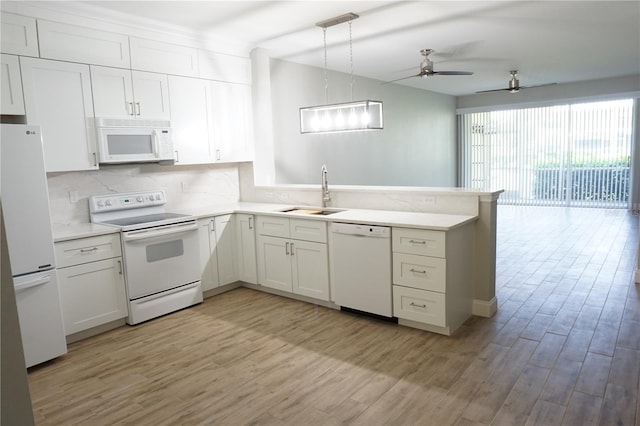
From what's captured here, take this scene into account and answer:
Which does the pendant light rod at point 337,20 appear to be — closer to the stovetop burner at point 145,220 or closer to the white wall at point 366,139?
the white wall at point 366,139

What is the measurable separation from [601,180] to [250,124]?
7.82 m

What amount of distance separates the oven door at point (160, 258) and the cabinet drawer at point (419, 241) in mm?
1911

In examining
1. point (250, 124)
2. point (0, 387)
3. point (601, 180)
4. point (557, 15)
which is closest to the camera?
point (0, 387)

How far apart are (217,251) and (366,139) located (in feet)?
11.7

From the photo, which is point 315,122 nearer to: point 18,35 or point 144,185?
point 144,185

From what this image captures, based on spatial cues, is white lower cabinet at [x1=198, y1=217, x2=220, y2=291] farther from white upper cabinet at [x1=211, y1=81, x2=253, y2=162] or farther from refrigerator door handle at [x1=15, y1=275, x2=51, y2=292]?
refrigerator door handle at [x1=15, y1=275, x2=51, y2=292]

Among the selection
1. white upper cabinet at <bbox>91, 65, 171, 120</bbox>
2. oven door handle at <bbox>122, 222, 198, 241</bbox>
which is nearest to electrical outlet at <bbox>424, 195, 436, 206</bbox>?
oven door handle at <bbox>122, 222, 198, 241</bbox>

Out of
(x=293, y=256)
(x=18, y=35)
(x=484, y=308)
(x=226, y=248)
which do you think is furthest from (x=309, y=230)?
A: (x=18, y=35)

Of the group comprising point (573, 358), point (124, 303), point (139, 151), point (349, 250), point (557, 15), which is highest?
point (557, 15)

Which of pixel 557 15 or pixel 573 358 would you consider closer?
pixel 573 358

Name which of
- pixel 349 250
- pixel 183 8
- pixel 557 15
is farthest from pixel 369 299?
pixel 557 15

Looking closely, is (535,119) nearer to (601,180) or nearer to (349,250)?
(601,180)

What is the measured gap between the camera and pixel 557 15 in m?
4.18

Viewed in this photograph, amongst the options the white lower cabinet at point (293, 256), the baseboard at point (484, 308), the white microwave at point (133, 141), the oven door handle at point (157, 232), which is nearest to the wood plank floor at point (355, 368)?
the baseboard at point (484, 308)
